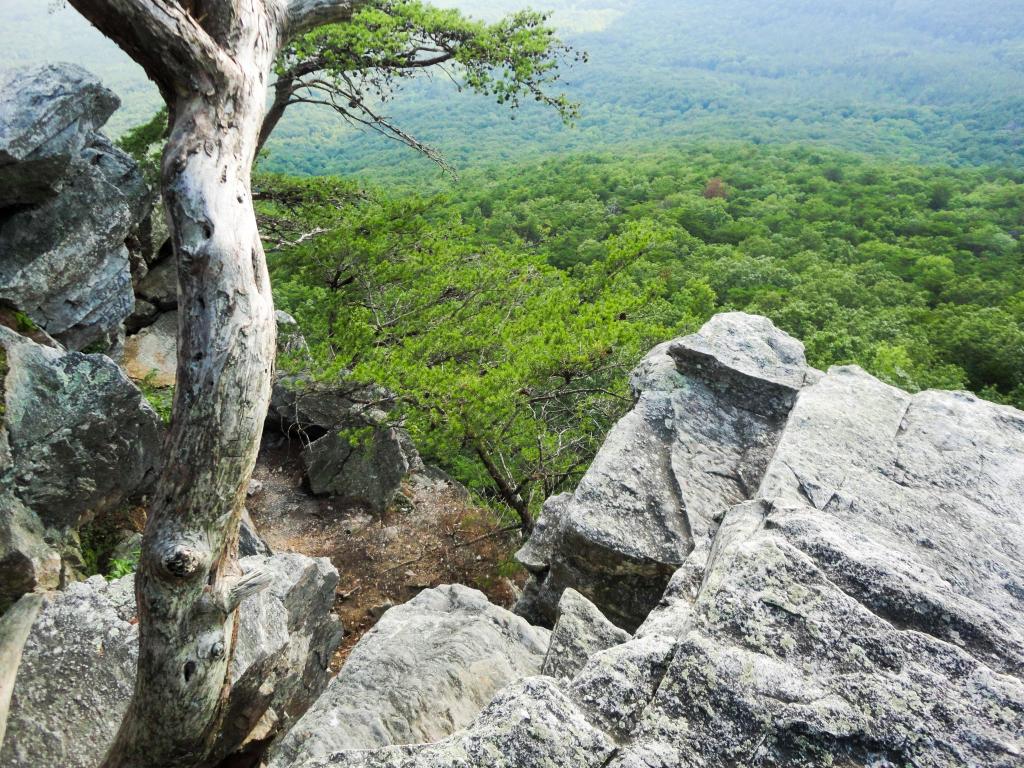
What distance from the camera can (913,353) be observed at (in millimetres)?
24453

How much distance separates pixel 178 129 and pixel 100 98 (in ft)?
19.2

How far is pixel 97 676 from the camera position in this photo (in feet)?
14.2

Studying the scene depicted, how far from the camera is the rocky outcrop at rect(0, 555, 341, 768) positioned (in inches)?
157

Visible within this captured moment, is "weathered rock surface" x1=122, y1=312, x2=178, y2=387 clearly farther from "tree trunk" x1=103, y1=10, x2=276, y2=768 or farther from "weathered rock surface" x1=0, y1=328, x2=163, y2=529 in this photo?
"tree trunk" x1=103, y1=10, x2=276, y2=768

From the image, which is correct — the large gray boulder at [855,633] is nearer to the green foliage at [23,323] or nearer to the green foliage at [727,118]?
Answer: the green foliage at [23,323]

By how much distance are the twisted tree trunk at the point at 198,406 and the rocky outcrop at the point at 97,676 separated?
47cm

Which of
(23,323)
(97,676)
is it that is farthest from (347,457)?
(97,676)

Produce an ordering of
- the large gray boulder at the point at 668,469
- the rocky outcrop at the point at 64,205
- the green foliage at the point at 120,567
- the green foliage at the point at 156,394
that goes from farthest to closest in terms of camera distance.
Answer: the green foliage at the point at 156,394, the rocky outcrop at the point at 64,205, the green foliage at the point at 120,567, the large gray boulder at the point at 668,469

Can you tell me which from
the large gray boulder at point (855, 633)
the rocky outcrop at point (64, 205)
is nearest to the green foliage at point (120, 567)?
the rocky outcrop at point (64, 205)

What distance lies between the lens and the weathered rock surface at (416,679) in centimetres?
376

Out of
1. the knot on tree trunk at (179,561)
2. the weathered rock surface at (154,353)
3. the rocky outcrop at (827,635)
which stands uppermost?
the rocky outcrop at (827,635)

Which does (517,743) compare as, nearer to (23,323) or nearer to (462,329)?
(23,323)

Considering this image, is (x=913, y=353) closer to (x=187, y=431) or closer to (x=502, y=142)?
(x=187, y=431)

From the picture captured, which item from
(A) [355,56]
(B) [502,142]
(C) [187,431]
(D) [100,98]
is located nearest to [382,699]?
(C) [187,431]
